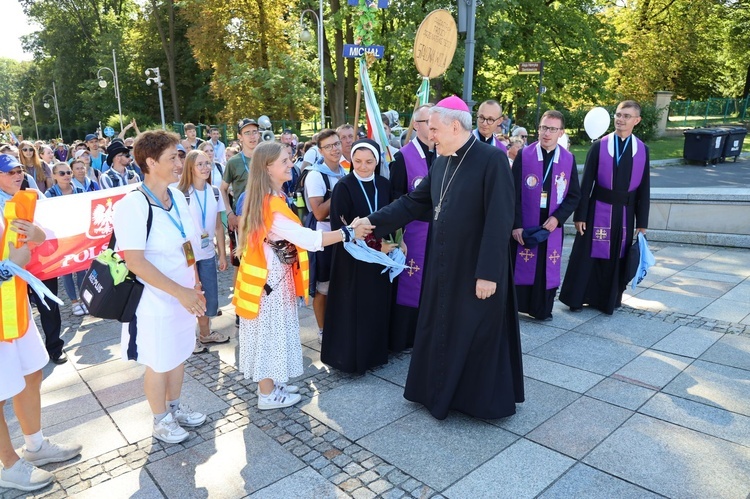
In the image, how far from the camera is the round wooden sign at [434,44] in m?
5.71

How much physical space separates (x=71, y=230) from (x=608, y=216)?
5.67 metres

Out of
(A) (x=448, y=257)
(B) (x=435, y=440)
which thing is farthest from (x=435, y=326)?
(B) (x=435, y=440)

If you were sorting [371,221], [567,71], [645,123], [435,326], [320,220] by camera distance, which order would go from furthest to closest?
[645,123], [567,71], [320,220], [371,221], [435,326]

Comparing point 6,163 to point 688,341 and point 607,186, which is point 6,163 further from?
point 688,341

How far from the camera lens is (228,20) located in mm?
25625

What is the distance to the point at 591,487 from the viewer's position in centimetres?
293

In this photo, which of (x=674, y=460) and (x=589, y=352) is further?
(x=589, y=352)

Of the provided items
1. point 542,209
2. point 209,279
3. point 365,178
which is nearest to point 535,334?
point 542,209

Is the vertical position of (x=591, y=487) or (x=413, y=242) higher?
(x=413, y=242)

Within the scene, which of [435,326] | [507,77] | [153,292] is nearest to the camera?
[153,292]

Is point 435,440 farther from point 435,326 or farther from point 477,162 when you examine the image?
point 477,162

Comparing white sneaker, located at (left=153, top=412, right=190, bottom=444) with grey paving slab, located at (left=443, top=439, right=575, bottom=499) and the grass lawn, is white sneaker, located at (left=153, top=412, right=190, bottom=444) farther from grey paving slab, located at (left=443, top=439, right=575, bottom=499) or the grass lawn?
the grass lawn

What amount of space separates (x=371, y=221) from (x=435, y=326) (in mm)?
935

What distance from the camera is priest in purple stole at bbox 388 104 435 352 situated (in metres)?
4.73
